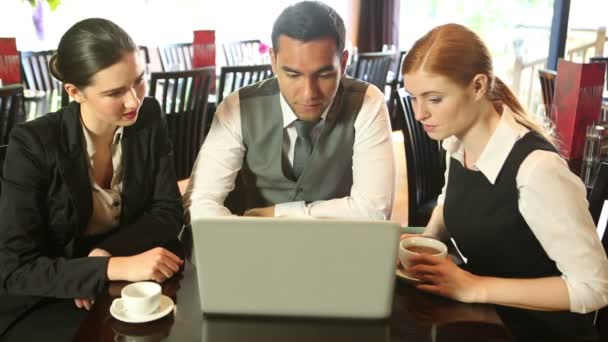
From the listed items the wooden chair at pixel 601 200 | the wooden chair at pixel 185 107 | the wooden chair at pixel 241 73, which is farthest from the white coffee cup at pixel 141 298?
the wooden chair at pixel 241 73

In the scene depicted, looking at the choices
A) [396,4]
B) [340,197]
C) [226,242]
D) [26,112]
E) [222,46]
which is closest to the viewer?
[226,242]

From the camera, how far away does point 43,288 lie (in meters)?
1.17

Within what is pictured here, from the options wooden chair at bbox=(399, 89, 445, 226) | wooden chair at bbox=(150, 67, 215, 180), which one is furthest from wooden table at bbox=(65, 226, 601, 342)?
wooden chair at bbox=(150, 67, 215, 180)

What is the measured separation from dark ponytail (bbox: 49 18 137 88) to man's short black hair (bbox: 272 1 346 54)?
1.23 ft

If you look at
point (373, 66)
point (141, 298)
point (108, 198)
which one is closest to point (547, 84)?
point (373, 66)

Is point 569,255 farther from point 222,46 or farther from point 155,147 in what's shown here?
point 222,46

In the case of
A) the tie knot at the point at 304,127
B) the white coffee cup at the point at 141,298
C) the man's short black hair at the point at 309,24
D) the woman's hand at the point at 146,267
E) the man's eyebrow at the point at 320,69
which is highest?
the man's short black hair at the point at 309,24

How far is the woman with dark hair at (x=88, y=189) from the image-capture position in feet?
3.83

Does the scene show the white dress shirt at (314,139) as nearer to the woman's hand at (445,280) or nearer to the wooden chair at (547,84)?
the woman's hand at (445,280)

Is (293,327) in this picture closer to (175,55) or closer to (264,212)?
(264,212)

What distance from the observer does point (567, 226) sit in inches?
41.3

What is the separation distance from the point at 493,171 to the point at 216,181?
751 millimetres

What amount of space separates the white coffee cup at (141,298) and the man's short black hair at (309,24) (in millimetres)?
725

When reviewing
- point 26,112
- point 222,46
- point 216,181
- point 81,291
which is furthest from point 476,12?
point 81,291
